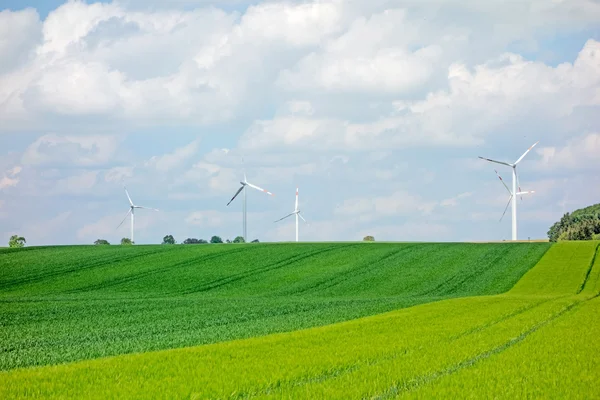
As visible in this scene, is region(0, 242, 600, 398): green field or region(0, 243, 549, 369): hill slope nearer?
region(0, 242, 600, 398): green field

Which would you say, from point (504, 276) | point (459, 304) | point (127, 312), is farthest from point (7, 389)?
point (504, 276)

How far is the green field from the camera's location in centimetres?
1559

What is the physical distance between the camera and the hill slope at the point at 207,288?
2841 centimetres

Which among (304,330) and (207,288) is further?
(207,288)

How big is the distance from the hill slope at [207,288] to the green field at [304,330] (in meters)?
0.18

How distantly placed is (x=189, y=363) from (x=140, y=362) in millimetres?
1435

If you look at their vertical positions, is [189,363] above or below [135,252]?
below

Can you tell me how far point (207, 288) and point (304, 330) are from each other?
112ft

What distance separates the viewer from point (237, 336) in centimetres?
2723

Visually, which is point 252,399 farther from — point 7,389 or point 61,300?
point 61,300

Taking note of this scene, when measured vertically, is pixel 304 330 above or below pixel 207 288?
below

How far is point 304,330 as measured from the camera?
27.5 m

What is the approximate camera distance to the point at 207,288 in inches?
2388

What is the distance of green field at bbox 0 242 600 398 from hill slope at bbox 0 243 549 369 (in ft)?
0.60
